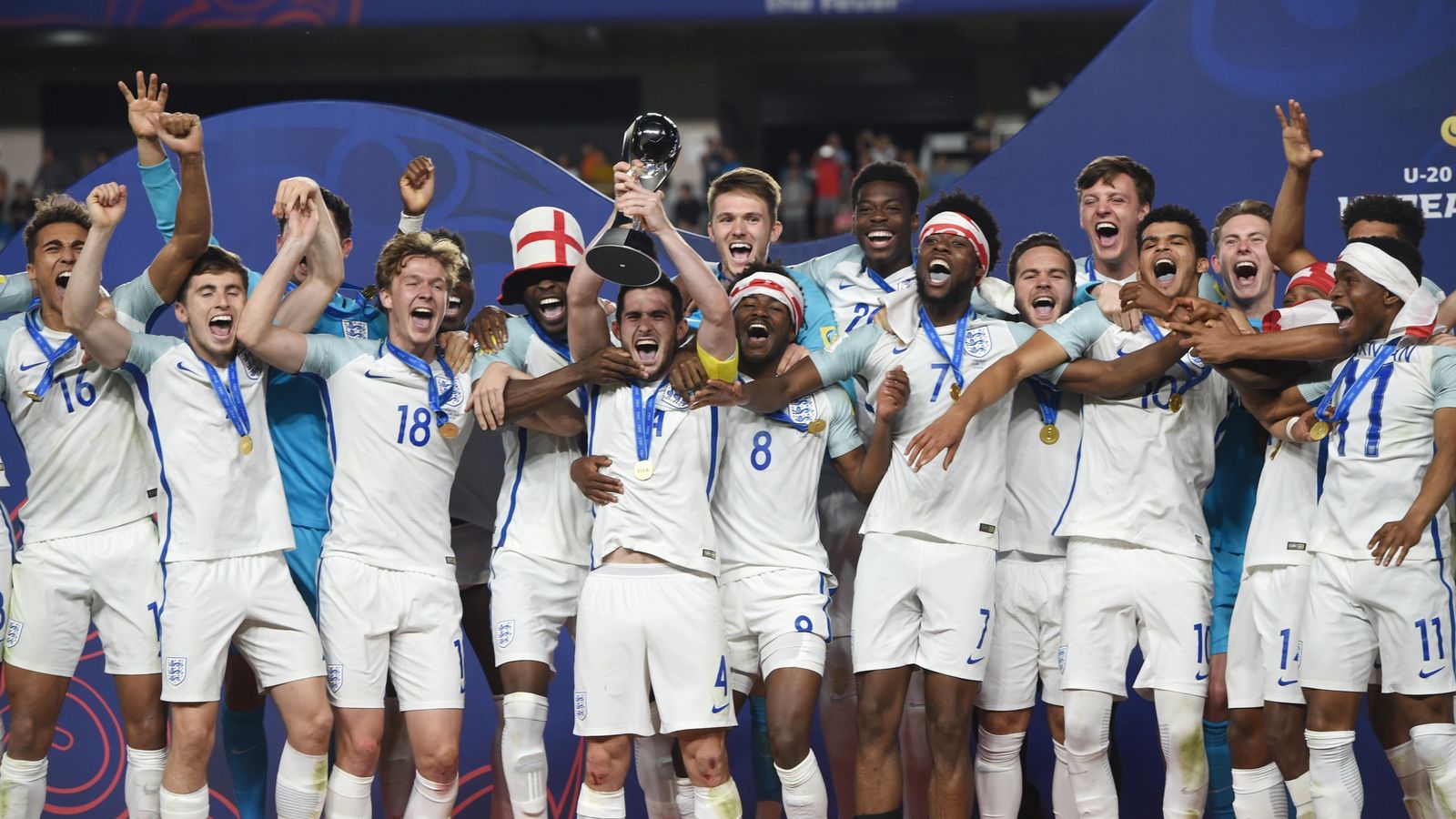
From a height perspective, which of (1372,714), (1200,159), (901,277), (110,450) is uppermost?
(1200,159)

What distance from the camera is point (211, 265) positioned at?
A: 246 inches

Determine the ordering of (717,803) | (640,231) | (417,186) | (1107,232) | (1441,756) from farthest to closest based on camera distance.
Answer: (417,186) → (1107,232) → (717,803) → (640,231) → (1441,756)

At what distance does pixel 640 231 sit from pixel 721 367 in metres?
0.62

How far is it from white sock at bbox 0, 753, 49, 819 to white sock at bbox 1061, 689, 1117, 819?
4251mm

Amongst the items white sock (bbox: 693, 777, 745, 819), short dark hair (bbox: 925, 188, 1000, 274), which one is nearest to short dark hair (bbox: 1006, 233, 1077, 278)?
short dark hair (bbox: 925, 188, 1000, 274)

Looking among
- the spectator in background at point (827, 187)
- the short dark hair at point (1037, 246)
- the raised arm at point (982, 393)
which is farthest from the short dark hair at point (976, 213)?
the spectator in background at point (827, 187)

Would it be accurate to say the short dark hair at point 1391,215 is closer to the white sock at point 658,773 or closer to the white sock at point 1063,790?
the white sock at point 1063,790

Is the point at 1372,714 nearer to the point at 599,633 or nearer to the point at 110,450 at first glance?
the point at 599,633

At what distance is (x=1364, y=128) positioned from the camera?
7629 mm

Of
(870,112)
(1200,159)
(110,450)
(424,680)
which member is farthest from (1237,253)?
(870,112)

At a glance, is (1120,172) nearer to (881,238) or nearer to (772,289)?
(881,238)

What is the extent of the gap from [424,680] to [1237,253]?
3955 millimetres

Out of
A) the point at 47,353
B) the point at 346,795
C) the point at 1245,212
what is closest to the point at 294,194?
the point at 47,353

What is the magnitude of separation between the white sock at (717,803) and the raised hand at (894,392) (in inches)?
62.5
